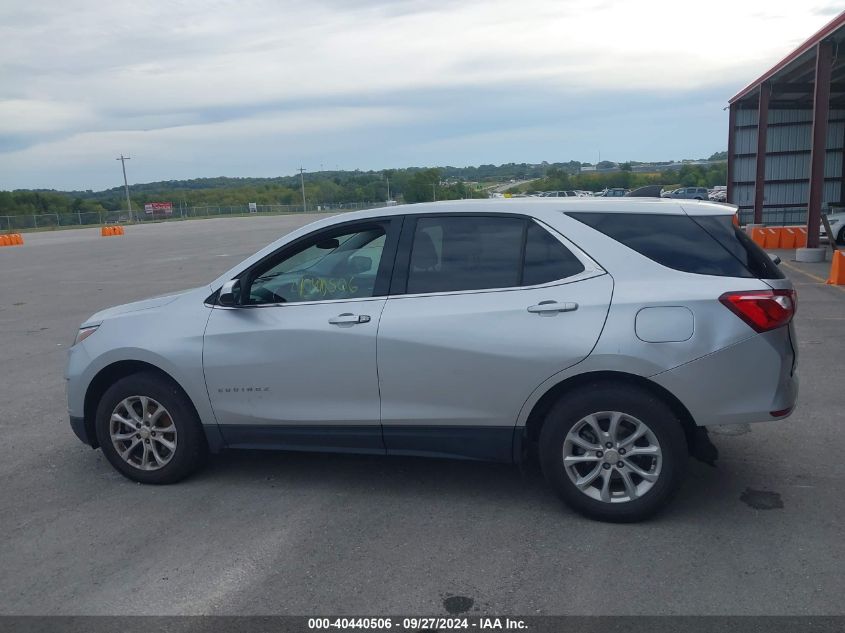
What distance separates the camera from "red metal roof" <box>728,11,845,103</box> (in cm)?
1611

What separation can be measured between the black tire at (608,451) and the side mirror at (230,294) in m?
2.07

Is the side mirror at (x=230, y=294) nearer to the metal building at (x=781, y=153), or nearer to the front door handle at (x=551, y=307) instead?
the front door handle at (x=551, y=307)

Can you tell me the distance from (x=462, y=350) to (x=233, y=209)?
9281 cm

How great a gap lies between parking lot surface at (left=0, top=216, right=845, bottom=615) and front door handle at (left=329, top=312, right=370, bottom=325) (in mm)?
1117

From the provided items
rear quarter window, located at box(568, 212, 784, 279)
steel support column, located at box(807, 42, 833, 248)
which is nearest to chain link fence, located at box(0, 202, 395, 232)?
steel support column, located at box(807, 42, 833, 248)

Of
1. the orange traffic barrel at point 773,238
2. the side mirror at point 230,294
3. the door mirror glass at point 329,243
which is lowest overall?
the orange traffic barrel at point 773,238

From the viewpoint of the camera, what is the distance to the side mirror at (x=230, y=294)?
491 centimetres

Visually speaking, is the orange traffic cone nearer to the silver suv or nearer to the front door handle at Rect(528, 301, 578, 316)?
the silver suv

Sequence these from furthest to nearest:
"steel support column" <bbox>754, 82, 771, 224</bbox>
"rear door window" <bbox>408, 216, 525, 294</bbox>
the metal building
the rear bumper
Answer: the metal building, "steel support column" <bbox>754, 82, 771, 224</bbox>, "rear door window" <bbox>408, 216, 525, 294</bbox>, the rear bumper

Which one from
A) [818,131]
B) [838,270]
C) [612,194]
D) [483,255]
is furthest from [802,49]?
[483,255]

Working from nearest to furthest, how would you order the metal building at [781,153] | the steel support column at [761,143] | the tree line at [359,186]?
the tree line at [359,186]
the steel support column at [761,143]
the metal building at [781,153]

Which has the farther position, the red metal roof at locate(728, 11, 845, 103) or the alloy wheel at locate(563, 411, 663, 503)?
the red metal roof at locate(728, 11, 845, 103)

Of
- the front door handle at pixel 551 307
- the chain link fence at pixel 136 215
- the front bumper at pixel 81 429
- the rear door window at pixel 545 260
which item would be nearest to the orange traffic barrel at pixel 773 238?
the rear door window at pixel 545 260

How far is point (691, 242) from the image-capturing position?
4.41m
